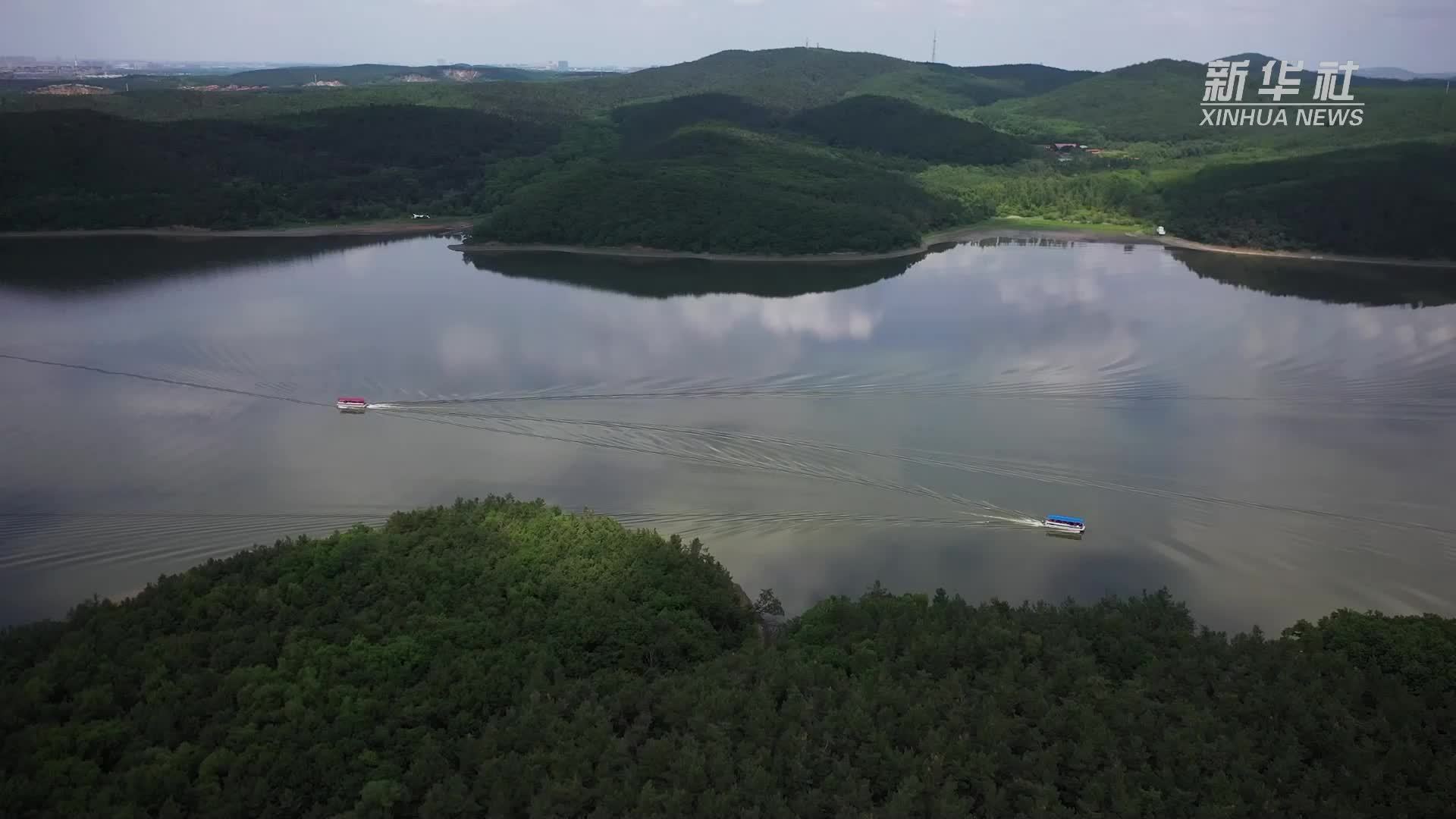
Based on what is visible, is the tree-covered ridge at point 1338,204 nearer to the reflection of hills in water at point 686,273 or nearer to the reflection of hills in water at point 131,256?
the reflection of hills in water at point 686,273

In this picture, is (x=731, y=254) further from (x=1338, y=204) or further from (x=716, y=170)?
(x=1338, y=204)

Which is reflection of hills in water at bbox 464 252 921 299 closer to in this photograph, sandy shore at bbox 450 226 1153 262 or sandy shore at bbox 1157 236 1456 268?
sandy shore at bbox 450 226 1153 262

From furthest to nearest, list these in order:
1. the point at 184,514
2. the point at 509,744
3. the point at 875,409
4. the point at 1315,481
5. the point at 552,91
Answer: the point at 552,91
the point at 875,409
the point at 1315,481
the point at 184,514
the point at 509,744

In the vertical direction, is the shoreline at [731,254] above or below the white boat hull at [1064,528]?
above

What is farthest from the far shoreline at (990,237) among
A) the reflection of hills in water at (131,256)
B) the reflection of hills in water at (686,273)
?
the reflection of hills in water at (131,256)

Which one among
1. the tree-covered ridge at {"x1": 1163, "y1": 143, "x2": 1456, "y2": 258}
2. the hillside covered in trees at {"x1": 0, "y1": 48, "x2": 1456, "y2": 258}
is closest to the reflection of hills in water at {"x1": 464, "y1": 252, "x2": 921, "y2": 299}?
the hillside covered in trees at {"x1": 0, "y1": 48, "x2": 1456, "y2": 258}

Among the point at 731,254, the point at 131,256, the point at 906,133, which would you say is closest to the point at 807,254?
the point at 731,254

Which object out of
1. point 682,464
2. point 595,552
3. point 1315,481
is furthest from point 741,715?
point 1315,481

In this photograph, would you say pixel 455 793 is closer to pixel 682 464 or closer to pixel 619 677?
pixel 619 677
